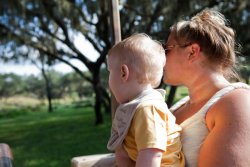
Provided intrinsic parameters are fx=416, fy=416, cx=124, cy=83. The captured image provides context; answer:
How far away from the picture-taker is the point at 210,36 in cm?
113

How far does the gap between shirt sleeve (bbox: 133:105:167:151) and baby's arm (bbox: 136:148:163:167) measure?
0.01m

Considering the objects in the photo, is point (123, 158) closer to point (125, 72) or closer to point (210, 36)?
point (125, 72)

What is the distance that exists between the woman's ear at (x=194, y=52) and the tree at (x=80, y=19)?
19.9ft

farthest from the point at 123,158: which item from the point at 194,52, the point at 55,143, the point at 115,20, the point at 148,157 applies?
the point at 55,143

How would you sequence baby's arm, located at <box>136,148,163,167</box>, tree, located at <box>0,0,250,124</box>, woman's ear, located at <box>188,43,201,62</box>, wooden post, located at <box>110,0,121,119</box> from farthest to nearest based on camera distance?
tree, located at <box>0,0,250,124</box> < wooden post, located at <box>110,0,121,119</box> < woman's ear, located at <box>188,43,201,62</box> < baby's arm, located at <box>136,148,163,167</box>

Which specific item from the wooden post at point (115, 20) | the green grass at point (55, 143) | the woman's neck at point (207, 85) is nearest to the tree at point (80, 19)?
the green grass at point (55, 143)

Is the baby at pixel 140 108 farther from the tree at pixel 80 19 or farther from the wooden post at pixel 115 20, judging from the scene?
the tree at pixel 80 19

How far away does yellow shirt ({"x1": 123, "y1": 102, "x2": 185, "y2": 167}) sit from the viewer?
0.93 m

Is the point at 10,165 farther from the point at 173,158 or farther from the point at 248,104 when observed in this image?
the point at 248,104

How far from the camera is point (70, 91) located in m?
22.5

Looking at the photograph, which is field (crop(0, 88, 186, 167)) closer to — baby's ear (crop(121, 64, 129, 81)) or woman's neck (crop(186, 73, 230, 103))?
woman's neck (crop(186, 73, 230, 103))

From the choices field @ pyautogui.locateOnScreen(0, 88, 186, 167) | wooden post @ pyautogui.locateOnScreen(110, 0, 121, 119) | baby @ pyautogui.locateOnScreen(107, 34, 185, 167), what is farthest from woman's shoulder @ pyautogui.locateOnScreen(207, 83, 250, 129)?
field @ pyautogui.locateOnScreen(0, 88, 186, 167)

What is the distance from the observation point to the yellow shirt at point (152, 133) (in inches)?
36.4

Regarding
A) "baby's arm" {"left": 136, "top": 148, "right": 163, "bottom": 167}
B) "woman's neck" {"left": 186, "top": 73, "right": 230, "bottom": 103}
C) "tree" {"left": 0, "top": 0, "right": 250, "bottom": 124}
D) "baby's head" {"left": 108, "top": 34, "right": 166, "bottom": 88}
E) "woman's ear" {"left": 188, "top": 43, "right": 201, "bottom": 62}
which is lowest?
"tree" {"left": 0, "top": 0, "right": 250, "bottom": 124}
